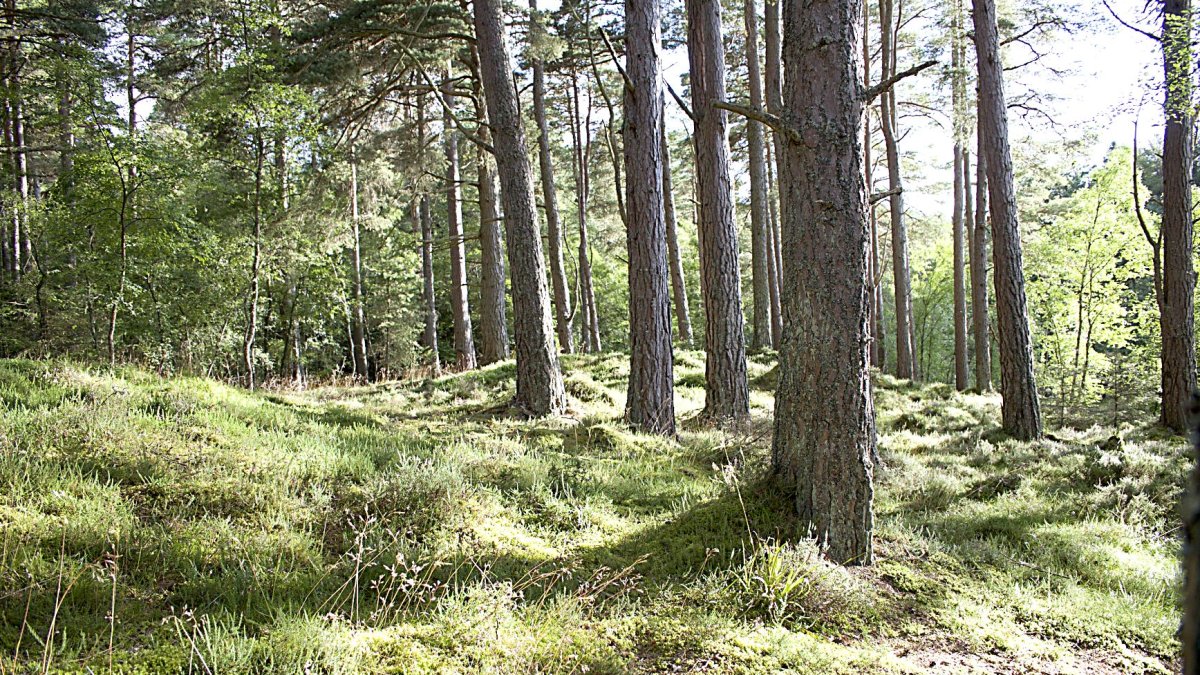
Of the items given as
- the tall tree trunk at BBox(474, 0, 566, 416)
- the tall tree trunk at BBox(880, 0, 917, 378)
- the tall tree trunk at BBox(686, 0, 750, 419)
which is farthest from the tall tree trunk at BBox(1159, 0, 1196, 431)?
the tall tree trunk at BBox(474, 0, 566, 416)

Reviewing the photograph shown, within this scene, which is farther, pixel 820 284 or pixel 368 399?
pixel 368 399

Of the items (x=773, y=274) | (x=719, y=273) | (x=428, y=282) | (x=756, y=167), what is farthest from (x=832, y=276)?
(x=428, y=282)

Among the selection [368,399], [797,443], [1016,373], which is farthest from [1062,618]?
[368,399]

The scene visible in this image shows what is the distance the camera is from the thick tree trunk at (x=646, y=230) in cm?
794

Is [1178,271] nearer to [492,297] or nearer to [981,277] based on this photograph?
[981,277]

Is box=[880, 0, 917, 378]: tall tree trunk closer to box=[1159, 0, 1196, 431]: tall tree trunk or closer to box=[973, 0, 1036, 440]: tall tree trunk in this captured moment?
box=[973, 0, 1036, 440]: tall tree trunk

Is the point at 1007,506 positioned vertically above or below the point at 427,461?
below

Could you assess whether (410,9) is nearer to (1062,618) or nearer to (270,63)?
(270,63)

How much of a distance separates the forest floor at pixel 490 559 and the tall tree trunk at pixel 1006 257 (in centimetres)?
308

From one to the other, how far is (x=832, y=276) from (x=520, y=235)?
5.56 meters

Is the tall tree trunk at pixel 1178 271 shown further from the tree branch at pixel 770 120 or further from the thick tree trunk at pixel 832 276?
the tree branch at pixel 770 120

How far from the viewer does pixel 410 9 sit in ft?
36.1

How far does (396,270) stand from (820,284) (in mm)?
23350

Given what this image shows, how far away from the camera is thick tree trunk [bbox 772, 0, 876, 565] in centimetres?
389
